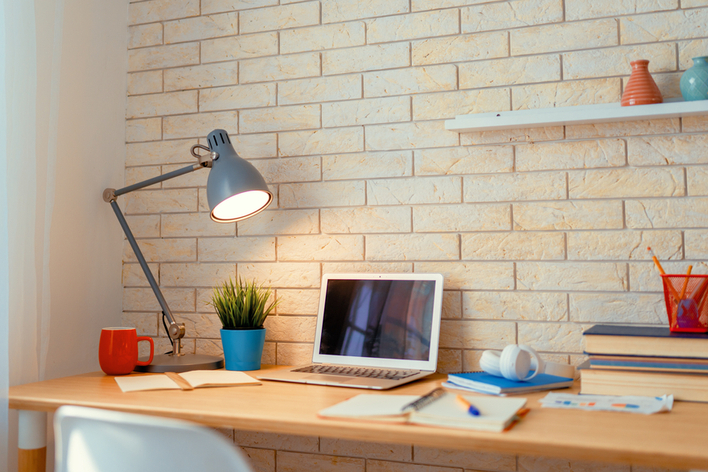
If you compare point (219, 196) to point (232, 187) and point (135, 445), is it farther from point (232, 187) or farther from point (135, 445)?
point (135, 445)

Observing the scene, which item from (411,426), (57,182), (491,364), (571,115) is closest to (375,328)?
(491,364)

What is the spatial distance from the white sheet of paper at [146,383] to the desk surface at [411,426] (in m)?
0.02

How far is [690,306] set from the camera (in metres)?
1.15

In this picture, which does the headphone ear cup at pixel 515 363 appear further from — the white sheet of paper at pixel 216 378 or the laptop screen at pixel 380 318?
the white sheet of paper at pixel 216 378

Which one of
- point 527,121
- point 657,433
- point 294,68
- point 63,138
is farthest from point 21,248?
point 657,433

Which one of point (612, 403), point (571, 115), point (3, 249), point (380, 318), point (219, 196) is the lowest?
point (612, 403)

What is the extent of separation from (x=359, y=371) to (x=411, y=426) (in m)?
0.44

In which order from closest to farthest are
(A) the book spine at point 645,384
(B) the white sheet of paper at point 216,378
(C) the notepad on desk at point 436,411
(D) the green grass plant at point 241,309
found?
(C) the notepad on desk at point 436,411 < (A) the book spine at point 645,384 < (B) the white sheet of paper at point 216,378 < (D) the green grass plant at point 241,309

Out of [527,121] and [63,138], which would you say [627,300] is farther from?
[63,138]

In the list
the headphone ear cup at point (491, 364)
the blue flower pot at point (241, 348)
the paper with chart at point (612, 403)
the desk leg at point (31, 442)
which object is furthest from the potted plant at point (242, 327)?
the paper with chart at point (612, 403)

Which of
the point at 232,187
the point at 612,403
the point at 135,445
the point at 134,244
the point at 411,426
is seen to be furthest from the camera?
the point at 134,244

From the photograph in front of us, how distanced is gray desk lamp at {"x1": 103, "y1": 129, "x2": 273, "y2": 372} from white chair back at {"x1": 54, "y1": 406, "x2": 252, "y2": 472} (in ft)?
2.08

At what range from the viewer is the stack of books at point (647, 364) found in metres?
1.06

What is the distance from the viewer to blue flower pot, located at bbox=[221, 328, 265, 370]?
1.47 metres
